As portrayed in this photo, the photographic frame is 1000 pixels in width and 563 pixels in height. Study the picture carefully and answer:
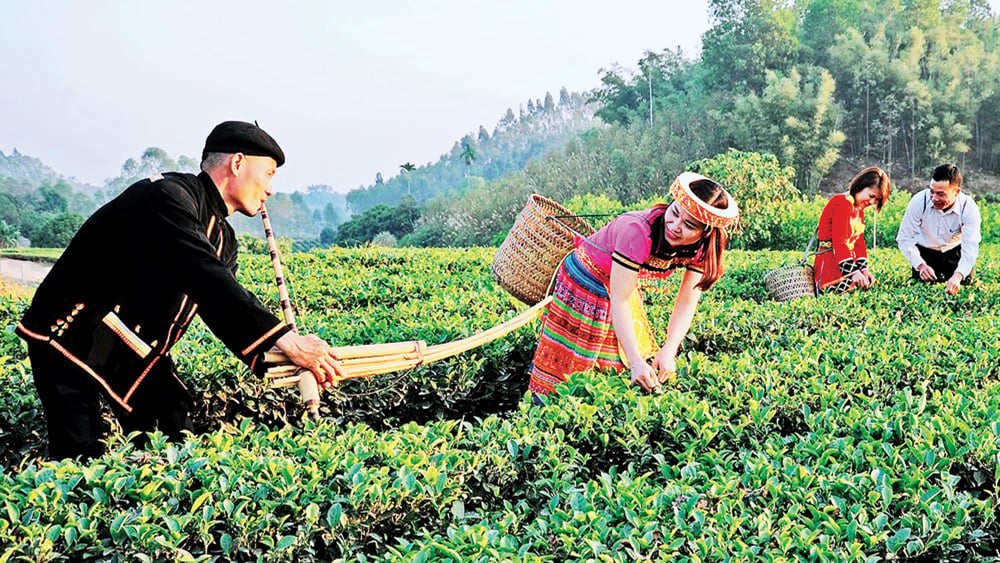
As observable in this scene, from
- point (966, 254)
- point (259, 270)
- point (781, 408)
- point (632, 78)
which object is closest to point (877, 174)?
point (966, 254)

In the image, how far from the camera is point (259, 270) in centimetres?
843

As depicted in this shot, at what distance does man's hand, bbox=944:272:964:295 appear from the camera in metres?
5.54

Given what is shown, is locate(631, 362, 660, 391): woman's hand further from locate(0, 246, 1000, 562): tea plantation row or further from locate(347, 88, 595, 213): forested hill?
locate(347, 88, 595, 213): forested hill

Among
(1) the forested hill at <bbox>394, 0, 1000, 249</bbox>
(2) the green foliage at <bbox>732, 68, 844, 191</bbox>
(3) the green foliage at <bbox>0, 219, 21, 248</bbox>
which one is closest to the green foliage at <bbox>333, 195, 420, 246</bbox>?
(1) the forested hill at <bbox>394, 0, 1000, 249</bbox>

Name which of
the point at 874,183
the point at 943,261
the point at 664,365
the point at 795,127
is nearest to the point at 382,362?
the point at 664,365

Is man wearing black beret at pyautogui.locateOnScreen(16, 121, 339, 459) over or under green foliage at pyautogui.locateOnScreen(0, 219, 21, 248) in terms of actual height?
over

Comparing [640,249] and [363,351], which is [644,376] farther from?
[363,351]

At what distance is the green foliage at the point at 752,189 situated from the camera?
49.5ft

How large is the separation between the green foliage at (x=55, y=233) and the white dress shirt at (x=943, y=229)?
77.3 ft

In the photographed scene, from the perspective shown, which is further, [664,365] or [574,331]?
[574,331]

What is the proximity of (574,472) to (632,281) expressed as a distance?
2.69ft

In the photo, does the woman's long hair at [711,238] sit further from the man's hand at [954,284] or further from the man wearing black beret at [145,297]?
the man's hand at [954,284]

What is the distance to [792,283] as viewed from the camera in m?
6.52

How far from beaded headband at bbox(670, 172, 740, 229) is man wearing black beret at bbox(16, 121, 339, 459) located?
4.84ft
